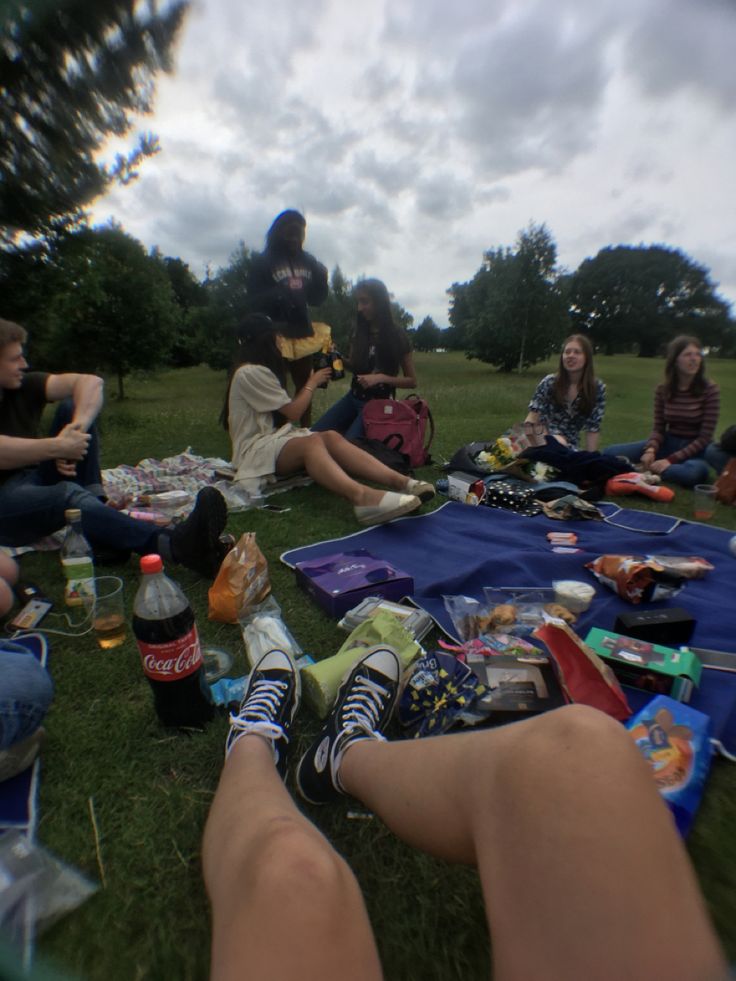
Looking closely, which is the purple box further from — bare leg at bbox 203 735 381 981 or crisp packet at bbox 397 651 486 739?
bare leg at bbox 203 735 381 981

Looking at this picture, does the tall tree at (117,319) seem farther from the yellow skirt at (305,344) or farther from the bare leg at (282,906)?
the bare leg at (282,906)

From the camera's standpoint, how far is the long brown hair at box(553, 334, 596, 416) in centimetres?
430

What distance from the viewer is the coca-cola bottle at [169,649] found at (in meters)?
1.38

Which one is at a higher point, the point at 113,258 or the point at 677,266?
the point at 677,266

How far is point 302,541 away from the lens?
295 centimetres

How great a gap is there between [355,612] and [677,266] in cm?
2448

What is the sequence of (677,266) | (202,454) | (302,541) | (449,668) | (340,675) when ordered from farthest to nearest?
(677,266) → (202,454) → (302,541) → (449,668) → (340,675)

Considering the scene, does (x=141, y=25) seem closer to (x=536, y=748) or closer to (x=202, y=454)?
(x=536, y=748)

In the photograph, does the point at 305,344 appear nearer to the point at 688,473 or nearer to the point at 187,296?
the point at 688,473

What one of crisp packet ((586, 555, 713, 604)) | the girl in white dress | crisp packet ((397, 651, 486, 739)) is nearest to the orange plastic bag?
crisp packet ((397, 651, 486, 739))

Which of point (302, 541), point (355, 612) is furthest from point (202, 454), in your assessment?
point (355, 612)

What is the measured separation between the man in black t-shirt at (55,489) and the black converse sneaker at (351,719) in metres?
1.12

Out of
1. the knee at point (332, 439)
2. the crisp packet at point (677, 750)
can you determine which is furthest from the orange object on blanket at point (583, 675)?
the knee at point (332, 439)

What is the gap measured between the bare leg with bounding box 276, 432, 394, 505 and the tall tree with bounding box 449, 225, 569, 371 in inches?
622
